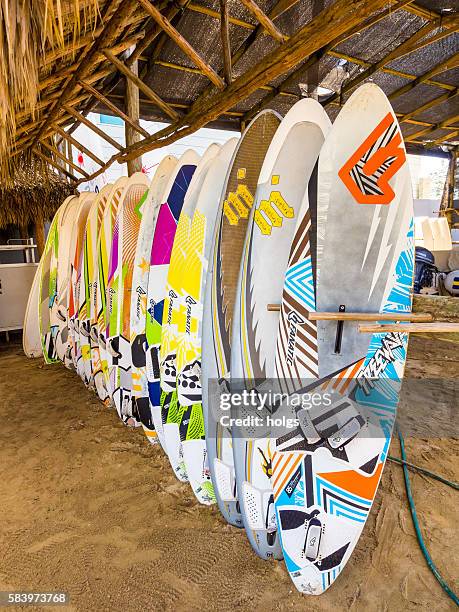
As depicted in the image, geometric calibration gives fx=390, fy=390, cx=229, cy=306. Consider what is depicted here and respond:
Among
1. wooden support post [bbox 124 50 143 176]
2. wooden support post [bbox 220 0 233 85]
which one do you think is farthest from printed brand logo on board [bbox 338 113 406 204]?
wooden support post [bbox 124 50 143 176]

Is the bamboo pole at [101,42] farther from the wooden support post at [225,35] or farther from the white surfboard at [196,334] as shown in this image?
the white surfboard at [196,334]

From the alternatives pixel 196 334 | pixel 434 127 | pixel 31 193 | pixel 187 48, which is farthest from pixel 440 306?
pixel 31 193

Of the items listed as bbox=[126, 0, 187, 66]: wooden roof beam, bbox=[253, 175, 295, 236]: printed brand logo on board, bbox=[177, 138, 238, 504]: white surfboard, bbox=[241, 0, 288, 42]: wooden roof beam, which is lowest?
bbox=[177, 138, 238, 504]: white surfboard

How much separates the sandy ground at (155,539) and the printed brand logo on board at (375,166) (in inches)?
52.8

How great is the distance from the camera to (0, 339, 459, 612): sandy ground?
1.32 m

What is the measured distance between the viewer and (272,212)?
1.61 metres

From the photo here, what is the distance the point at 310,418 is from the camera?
4.56 ft

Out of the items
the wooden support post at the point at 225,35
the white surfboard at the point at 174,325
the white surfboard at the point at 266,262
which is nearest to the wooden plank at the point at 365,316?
the white surfboard at the point at 266,262

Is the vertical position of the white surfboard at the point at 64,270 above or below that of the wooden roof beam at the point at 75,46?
below

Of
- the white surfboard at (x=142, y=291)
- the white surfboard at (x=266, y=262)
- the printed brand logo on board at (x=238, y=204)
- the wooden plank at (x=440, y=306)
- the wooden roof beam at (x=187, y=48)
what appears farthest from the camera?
the wooden roof beam at (x=187, y=48)

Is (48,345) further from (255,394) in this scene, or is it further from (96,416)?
(255,394)

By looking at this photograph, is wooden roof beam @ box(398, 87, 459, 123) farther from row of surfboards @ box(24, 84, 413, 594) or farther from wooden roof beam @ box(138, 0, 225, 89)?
row of surfboards @ box(24, 84, 413, 594)

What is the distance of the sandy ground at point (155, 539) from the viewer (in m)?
1.32

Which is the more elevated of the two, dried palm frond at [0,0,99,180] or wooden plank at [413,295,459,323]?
dried palm frond at [0,0,99,180]
